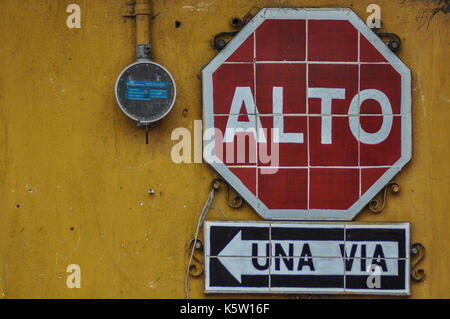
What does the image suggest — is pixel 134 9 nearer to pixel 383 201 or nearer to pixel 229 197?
pixel 229 197

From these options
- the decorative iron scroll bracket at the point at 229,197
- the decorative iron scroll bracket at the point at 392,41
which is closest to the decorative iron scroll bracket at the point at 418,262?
the decorative iron scroll bracket at the point at 229,197

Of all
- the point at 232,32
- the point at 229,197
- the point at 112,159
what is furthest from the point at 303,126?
the point at 112,159

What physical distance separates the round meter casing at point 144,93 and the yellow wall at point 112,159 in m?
0.13

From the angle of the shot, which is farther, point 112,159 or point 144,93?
point 112,159

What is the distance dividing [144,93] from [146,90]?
0.9 inches

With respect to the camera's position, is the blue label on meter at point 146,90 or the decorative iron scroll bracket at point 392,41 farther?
the decorative iron scroll bracket at point 392,41

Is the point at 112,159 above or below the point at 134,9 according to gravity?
below

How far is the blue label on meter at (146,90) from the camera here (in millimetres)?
3986

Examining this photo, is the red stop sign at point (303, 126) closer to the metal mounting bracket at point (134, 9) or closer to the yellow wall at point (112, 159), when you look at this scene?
the yellow wall at point (112, 159)

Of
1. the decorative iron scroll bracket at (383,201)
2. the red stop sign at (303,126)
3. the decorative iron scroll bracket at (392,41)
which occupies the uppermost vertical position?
the decorative iron scroll bracket at (392,41)

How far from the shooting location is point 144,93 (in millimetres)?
3984

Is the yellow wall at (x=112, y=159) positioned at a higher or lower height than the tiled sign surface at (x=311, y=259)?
higher

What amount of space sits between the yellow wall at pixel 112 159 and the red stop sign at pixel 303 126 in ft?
0.47

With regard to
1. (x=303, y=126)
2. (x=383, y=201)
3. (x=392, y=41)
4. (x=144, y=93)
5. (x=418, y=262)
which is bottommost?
(x=418, y=262)
